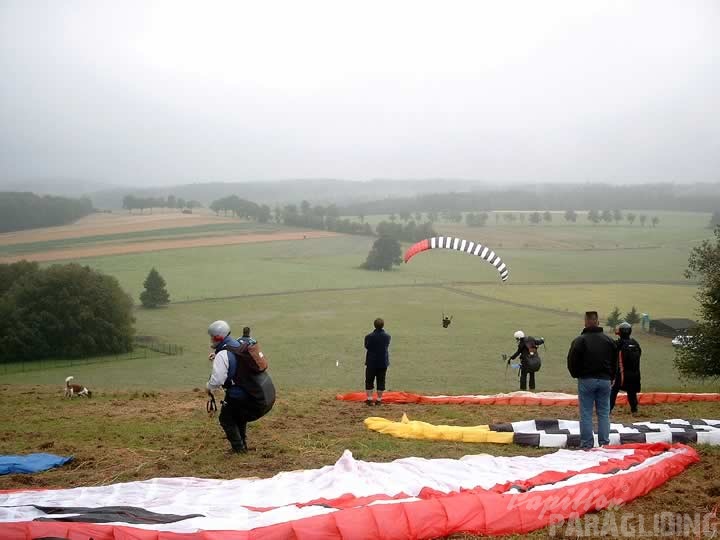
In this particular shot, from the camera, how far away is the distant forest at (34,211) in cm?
7906

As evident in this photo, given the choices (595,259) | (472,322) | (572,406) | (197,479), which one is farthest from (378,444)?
(595,259)

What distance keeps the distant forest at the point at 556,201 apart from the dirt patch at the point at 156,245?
29.8 meters

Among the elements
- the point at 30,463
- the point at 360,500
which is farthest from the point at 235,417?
the point at 360,500

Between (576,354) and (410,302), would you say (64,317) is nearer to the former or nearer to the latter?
(410,302)

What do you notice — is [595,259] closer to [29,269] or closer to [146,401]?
[29,269]

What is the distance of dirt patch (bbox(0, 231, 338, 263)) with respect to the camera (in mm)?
65238

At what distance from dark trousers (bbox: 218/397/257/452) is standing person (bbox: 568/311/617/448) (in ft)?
14.2

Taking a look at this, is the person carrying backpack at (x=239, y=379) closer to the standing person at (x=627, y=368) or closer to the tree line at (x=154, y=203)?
the standing person at (x=627, y=368)

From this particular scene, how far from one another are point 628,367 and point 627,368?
0.09 ft

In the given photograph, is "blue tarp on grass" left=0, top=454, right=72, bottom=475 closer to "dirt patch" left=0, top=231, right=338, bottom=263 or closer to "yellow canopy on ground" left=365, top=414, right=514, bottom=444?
"yellow canopy on ground" left=365, top=414, right=514, bottom=444

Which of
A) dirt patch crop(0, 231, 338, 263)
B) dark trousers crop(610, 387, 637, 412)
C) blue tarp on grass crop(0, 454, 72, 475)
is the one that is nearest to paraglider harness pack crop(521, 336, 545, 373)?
dark trousers crop(610, 387, 637, 412)

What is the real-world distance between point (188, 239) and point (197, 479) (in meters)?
84.5

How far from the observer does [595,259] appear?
273 ft

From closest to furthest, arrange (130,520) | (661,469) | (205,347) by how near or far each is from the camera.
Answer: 1. (130,520)
2. (661,469)
3. (205,347)
